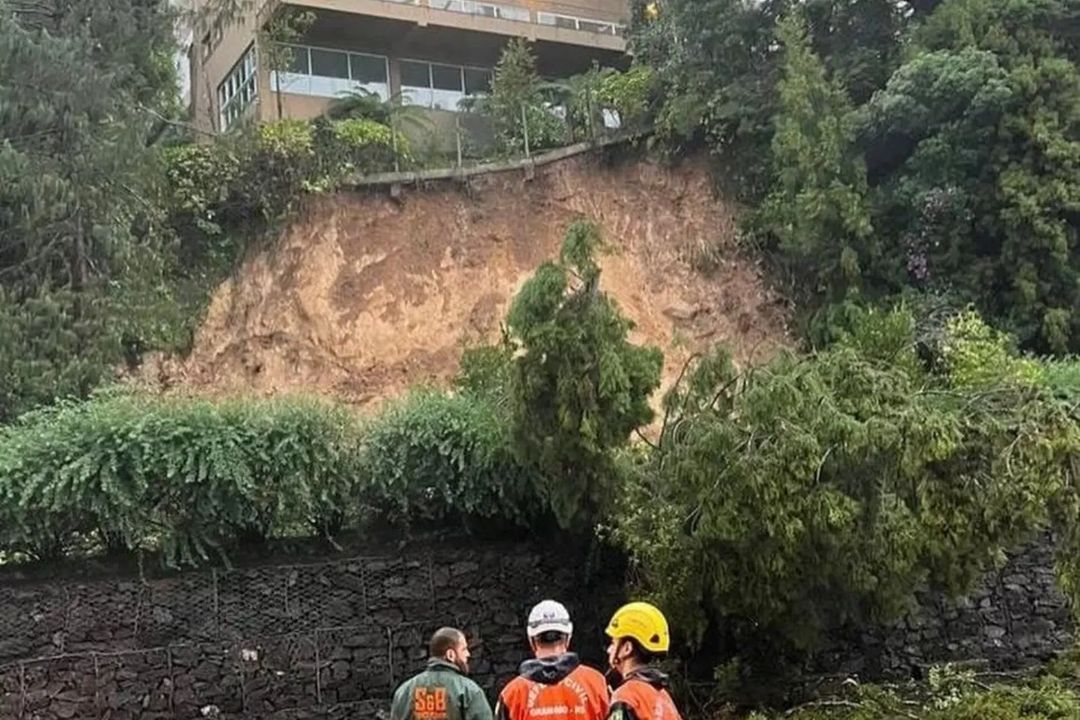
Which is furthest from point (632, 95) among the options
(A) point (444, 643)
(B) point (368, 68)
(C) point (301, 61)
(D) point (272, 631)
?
(A) point (444, 643)

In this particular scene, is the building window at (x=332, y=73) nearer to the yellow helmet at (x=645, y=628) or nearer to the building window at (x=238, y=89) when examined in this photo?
the building window at (x=238, y=89)

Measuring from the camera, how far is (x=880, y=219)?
18.3 m

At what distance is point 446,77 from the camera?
83.4ft


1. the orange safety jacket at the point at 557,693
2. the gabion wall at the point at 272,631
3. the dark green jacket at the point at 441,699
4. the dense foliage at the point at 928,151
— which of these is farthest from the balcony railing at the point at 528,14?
the orange safety jacket at the point at 557,693

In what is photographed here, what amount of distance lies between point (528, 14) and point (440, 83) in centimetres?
256

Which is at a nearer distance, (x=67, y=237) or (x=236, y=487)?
(x=236, y=487)

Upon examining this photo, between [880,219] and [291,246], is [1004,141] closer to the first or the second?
[880,219]

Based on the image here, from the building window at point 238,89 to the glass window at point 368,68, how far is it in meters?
2.06

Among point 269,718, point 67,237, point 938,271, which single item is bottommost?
point 269,718

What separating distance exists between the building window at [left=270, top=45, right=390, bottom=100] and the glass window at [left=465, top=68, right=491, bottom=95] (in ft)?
6.36

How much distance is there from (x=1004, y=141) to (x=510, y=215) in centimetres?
848

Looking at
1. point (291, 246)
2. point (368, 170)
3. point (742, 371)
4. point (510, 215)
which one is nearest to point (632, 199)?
point (510, 215)

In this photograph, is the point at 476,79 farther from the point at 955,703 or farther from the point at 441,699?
the point at 441,699

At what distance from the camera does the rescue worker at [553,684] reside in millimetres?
4742
